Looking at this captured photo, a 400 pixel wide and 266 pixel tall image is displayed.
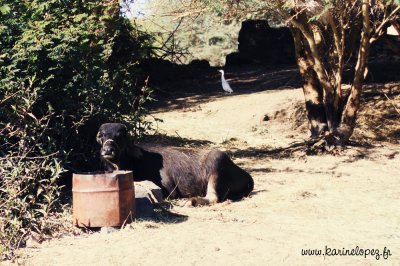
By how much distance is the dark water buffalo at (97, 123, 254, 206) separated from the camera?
8594 mm

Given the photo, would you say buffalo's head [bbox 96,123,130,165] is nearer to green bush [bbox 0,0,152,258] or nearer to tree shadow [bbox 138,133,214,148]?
green bush [bbox 0,0,152,258]

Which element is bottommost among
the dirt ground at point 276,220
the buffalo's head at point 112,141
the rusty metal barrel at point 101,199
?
the dirt ground at point 276,220

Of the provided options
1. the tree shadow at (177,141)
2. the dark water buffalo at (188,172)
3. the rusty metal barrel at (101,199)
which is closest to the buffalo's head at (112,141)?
the dark water buffalo at (188,172)

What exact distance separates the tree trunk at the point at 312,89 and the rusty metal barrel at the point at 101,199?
7.01 meters

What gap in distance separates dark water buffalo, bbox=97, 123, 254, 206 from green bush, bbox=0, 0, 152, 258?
66 centimetres

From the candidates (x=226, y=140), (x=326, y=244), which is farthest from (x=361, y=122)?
(x=326, y=244)

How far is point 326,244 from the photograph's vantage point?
240 inches

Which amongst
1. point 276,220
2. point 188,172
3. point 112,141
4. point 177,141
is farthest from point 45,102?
point 177,141

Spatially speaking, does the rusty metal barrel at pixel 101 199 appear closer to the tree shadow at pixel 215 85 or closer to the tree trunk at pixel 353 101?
the tree trunk at pixel 353 101

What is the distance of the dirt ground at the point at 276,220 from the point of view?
569 cm

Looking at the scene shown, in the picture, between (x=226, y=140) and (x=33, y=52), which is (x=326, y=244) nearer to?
(x=33, y=52)

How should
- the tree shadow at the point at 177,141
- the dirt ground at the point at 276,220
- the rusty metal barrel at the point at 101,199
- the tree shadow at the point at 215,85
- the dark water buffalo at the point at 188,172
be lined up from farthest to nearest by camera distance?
the tree shadow at the point at 215,85 → the tree shadow at the point at 177,141 → the dark water buffalo at the point at 188,172 → the rusty metal barrel at the point at 101,199 → the dirt ground at the point at 276,220

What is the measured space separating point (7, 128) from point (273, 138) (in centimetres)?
770

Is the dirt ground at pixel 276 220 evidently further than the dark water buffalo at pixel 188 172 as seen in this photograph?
No
